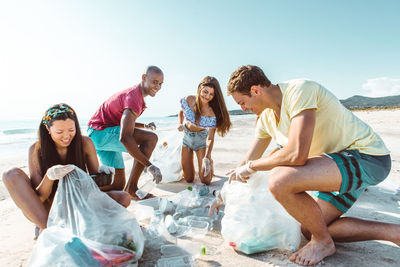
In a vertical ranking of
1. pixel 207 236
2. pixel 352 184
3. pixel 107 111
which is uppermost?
pixel 107 111

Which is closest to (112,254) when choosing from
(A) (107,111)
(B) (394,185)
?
(A) (107,111)

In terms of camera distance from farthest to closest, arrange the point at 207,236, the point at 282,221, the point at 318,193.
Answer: the point at 207,236
the point at 318,193
the point at 282,221

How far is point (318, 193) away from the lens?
1.91 m

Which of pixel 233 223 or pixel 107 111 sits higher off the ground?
pixel 107 111

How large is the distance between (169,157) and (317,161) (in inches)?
105

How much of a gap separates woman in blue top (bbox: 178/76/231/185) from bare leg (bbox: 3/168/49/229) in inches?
88.5

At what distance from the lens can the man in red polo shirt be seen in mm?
2986

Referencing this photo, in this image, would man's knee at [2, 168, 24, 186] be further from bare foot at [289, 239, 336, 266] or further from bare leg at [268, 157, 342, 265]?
bare foot at [289, 239, 336, 266]

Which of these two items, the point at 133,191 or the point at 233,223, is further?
the point at 133,191

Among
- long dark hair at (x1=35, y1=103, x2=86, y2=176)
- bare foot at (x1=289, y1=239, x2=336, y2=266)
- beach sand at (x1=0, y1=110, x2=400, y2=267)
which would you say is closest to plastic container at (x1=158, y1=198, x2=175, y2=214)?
beach sand at (x1=0, y1=110, x2=400, y2=267)

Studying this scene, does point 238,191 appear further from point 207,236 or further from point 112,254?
point 112,254

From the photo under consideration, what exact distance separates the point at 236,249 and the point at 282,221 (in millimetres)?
396

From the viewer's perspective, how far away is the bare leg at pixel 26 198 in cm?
177

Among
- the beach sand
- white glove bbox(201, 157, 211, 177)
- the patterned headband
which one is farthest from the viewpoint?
white glove bbox(201, 157, 211, 177)
